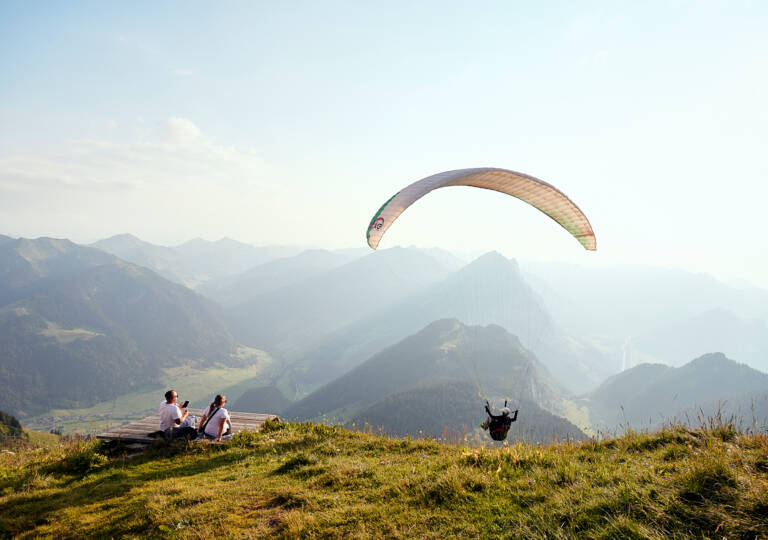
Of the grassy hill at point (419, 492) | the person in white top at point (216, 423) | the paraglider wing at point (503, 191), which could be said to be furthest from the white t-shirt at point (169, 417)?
the paraglider wing at point (503, 191)

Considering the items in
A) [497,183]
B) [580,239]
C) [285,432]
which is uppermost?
[497,183]

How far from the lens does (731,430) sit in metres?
6.88

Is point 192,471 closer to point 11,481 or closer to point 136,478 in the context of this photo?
point 136,478

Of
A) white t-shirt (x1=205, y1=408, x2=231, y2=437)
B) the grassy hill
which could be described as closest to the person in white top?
white t-shirt (x1=205, y1=408, x2=231, y2=437)

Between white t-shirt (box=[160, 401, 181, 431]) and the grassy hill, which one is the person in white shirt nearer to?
white t-shirt (box=[160, 401, 181, 431])

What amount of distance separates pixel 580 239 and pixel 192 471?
12.8m

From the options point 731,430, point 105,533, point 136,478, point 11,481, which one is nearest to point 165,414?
point 136,478

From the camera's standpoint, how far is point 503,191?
41.0ft

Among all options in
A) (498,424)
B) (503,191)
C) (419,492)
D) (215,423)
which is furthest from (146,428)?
(503,191)

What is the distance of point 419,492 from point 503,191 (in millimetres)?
9529

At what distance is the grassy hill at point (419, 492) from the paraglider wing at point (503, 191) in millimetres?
5932

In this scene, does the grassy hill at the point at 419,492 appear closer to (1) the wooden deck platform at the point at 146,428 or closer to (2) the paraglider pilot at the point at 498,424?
(1) the wooden deck platform at the point at 146,428

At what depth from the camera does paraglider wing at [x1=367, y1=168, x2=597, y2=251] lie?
34.1 ft

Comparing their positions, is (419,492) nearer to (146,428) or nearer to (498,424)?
(498,424)
